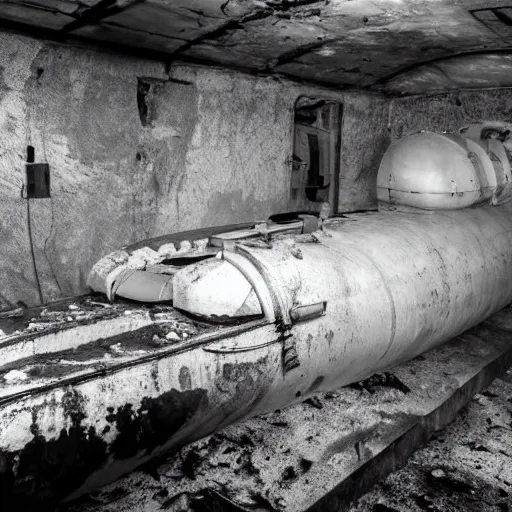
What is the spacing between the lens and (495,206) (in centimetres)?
364

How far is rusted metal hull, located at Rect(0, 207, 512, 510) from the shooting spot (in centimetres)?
149

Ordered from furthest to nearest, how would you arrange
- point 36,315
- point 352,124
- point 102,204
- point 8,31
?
point 352,124 → point 102,204 → point 8,31 → point 36,315

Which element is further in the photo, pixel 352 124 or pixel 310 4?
pixel 352 124

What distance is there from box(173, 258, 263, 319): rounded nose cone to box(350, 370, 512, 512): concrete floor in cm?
89

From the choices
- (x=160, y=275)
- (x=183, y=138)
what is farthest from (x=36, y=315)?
(x=183, y=138)

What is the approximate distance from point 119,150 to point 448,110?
298 centimetres

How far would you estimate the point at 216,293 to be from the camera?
6.70 ft

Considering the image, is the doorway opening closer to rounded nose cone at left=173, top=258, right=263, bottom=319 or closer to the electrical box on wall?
the electrical box on wall

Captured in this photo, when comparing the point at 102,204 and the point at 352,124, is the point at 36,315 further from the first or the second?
the point at 352,124

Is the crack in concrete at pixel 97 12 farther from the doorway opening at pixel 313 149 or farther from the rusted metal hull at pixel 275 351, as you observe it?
the doorway opening at pixel 313 149

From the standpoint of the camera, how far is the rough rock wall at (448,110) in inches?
166

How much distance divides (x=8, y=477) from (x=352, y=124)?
4.10 metres

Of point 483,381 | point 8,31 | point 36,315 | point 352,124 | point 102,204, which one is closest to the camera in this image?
point 36,315

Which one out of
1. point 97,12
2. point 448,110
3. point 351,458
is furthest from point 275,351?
point 448,110
